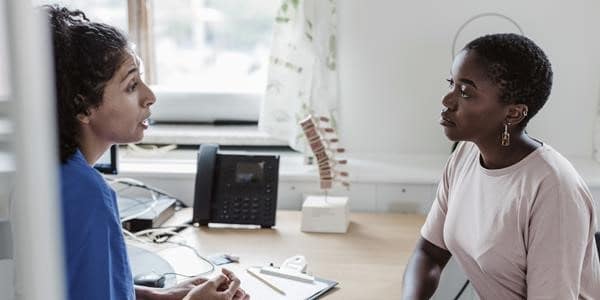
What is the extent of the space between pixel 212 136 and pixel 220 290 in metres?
1.15

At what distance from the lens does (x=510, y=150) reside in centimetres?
135

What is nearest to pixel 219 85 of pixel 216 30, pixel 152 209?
pixel 216 30

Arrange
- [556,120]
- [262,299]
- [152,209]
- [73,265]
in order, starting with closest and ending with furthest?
[73,265] < [262,299] < [152,209] < [556,120]

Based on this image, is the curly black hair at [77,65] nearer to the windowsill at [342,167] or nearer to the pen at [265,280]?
the pen at [265,280]

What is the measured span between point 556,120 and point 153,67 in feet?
4.97

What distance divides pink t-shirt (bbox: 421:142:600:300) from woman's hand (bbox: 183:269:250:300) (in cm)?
50

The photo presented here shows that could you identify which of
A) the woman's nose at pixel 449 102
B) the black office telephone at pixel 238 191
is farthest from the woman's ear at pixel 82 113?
the black office telephone at pixel 238 191

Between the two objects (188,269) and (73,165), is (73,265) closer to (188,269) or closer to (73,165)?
(73,165)

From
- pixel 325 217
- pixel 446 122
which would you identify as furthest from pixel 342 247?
pixel 446 122

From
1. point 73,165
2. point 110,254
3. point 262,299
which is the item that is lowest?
point 262,299

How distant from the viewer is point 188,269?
1.62 metres

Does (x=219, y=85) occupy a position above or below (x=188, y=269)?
above

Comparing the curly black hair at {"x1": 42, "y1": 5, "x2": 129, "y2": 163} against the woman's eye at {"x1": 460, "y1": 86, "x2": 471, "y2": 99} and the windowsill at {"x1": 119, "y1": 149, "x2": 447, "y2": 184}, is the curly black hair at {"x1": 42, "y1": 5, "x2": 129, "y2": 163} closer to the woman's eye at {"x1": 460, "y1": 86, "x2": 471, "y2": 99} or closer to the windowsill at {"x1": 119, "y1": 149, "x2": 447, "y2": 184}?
the woman's eye at {"x1": 460, "y1": 86, "x2": 471, "y2": 99}

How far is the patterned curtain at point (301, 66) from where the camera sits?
219cm
